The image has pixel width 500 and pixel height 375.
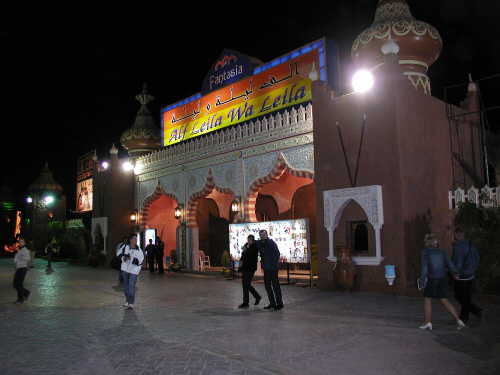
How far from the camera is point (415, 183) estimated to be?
10148 mm

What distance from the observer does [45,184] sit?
38.9 metres

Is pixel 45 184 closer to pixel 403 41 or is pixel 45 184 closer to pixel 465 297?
pixel 403 41

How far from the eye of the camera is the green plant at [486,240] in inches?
337

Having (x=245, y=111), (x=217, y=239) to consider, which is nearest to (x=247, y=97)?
(x=245, y=111)

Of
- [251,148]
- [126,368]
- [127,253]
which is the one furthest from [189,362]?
[251,148]

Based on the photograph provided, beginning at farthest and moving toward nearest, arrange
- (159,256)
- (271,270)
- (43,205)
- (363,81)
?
1. (43,205)
2. (159,256)
3. (363,81)
4. (271,270)

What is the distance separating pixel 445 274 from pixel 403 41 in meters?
8.10

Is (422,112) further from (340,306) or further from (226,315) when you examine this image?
(226,315)

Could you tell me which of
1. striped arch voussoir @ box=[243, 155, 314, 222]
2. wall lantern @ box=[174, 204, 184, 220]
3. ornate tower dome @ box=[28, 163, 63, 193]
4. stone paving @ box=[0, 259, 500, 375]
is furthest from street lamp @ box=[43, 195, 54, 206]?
stone paving @ box=[0, 259, 500, 375]

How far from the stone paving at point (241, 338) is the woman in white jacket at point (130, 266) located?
271mm

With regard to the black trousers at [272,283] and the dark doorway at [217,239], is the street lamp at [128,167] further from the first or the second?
the black trousers at [272,283]

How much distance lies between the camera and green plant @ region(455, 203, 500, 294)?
28.1 ft

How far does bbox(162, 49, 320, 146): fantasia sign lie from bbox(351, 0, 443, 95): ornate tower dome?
1.76 m

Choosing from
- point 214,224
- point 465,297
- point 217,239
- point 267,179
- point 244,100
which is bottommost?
point 465,297
